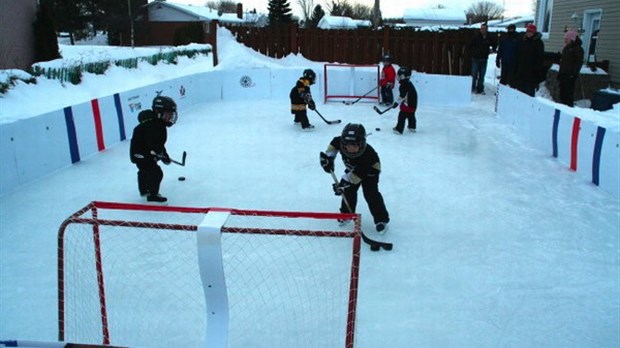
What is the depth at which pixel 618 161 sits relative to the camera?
559 cm

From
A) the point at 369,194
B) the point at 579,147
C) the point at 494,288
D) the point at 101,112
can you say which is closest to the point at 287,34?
the point at 101,112

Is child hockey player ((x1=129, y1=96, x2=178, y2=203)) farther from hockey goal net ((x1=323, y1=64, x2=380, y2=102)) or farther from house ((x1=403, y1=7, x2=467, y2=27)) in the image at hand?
house ((x1=403, y1=7, x2=467, y2=27))

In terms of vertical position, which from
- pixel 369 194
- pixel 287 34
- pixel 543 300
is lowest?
pixel 543 300

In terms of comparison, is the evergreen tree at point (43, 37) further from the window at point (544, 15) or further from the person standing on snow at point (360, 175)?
the window at point (544, 15)

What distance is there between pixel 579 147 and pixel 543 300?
366 centimetres

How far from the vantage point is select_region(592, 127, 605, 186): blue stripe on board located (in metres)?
5.93

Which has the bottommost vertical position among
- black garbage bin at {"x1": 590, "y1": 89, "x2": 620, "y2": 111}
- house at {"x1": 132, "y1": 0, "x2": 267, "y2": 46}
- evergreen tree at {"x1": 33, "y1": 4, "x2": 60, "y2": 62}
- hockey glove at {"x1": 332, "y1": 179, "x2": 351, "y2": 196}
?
hockey glove at {"x1": 332, "y1": 179, "x2": 351, "y2": 196}

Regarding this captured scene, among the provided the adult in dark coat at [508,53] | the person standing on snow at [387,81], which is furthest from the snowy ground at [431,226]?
the person standing on snow at [387,81]

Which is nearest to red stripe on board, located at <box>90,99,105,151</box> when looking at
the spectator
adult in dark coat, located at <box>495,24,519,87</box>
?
adult in dark coat, located at <box>495,24,519,87</box>

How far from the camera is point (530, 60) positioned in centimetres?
1005

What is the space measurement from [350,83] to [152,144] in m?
8.73

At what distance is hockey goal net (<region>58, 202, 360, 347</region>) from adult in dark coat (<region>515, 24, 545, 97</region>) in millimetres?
7015

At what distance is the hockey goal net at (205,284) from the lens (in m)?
2.44

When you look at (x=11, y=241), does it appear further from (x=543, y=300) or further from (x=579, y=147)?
(x=579, y=147)
